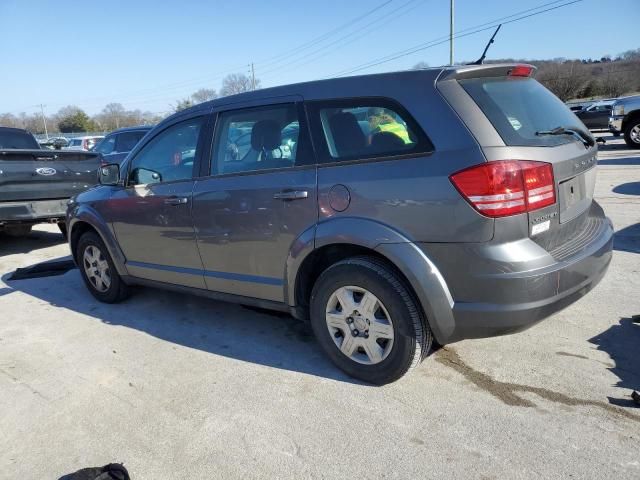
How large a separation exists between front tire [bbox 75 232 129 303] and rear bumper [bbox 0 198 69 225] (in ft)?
7.75

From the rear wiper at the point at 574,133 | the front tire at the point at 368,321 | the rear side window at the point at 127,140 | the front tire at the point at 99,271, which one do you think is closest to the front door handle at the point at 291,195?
the front tire at the point at 368,321

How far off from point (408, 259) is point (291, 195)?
2.95 feet

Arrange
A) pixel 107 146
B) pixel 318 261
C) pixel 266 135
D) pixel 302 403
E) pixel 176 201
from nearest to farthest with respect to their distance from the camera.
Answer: pixel 302 403
pixel 318 261
pixel 266 135
pixel 176 201
pixel 107 146

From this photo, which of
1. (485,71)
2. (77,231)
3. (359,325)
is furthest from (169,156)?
(485,71)

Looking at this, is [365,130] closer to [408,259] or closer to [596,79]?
[408,259]

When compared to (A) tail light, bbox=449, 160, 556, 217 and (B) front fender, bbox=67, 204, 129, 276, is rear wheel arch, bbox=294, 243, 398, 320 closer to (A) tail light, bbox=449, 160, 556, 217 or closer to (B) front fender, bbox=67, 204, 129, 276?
(A) tail light, bbox=449, 160, 556, 217

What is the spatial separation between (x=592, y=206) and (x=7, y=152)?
7107mm

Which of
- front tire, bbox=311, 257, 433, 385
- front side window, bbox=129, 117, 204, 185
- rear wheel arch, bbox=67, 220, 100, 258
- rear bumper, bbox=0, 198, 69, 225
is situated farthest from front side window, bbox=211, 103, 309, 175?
rear bumper, bbox=0, 198, 69, 225

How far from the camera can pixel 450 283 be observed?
107 inches

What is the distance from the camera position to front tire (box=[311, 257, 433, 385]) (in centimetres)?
287

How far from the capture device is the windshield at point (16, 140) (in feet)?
29.5

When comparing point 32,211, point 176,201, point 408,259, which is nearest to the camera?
point 408,259

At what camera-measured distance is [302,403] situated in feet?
9.83

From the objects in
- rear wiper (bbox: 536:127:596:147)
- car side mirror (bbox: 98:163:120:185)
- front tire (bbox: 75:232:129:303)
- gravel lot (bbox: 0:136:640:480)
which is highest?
rear wiper (bbox: 536:127:596:147)
